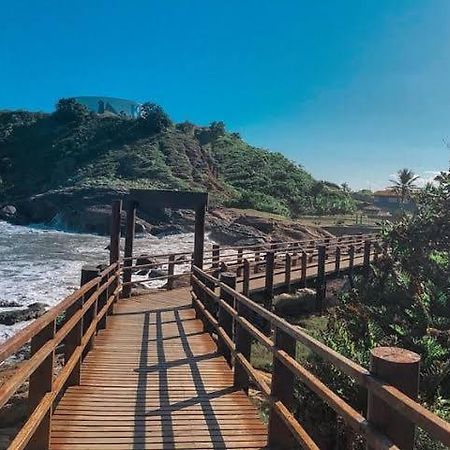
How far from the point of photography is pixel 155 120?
79.1 meters

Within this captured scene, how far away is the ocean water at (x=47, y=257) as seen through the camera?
20.0m

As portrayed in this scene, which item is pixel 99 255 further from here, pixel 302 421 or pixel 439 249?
pixel 302 421

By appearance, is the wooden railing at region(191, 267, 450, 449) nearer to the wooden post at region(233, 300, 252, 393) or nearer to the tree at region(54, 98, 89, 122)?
the wooden post at region(233, 300, 252, 393)

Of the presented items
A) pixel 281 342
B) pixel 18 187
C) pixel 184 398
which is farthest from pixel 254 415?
pixel 18 187

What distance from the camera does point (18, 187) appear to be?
7375cm

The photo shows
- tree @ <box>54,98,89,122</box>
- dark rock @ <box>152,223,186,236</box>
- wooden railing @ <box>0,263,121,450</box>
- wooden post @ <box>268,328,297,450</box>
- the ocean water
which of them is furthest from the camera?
tree @ <box>54,98,89,122</box>

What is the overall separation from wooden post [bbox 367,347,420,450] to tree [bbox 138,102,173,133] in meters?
78.7

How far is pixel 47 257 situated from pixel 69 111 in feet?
212

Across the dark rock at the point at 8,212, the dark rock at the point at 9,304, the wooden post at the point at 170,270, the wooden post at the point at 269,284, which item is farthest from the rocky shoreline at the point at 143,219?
the wooden post at the point at 269,284

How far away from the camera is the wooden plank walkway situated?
13.8 ft

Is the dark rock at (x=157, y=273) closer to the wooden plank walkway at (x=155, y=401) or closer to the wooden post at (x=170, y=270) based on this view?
the wooden post at (x=170, y=270)

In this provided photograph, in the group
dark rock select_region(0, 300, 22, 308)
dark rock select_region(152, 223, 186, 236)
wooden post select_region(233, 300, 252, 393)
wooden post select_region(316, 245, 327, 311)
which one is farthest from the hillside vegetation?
wooden post select_region(233, 300, 252, 393)

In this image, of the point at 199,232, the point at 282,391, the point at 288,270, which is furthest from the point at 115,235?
the point at 282,391

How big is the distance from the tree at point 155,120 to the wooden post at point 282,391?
77246mm
